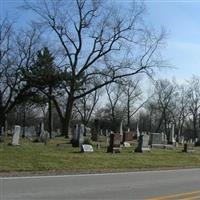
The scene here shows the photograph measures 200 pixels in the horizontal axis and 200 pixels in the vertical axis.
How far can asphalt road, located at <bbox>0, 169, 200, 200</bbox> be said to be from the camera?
12.4m

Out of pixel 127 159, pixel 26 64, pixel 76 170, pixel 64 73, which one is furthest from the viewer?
pixel 26 64

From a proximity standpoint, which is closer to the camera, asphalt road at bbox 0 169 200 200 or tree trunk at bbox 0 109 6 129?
asphalt road at bbox 0 169 200 200

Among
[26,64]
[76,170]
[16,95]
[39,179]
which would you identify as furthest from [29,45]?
[39,179]

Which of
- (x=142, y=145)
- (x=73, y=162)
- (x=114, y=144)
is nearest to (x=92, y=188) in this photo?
(x=73, y=162)

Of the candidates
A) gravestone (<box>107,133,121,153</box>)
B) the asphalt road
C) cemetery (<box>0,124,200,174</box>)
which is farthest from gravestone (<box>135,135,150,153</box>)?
the asphalt road

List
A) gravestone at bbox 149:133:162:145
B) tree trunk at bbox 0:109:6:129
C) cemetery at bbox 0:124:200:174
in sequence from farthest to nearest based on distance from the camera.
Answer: tree trunk at bbox 0:109:6:129 → gravestone at bbox 149:133:162:145 → cemetery at bbox 0:124:200:174

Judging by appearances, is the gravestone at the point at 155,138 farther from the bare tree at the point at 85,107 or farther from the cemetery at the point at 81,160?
the bare tree at the point at 85,107

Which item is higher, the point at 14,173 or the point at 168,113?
the point at 168,113

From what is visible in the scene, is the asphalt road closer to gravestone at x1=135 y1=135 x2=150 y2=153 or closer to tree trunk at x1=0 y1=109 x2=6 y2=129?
gravestone at x1=135 y1=135 x2=150 y2=153

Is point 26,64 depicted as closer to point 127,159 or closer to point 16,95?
point 16,95

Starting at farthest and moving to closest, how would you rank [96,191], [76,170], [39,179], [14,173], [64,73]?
[64,73] < [76,170] < [14,173] < [39,179] < [96,191]

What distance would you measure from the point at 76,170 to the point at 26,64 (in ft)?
144

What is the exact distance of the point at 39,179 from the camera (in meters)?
16.3

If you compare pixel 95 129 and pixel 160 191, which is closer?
pixel 160 191
